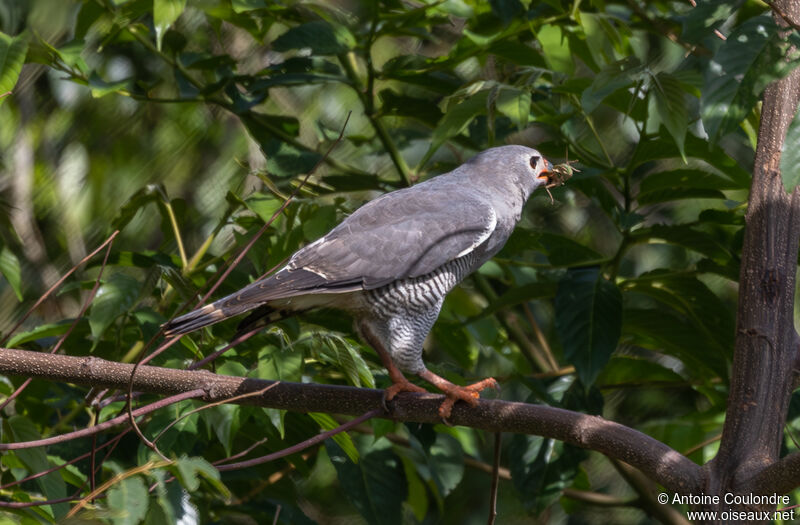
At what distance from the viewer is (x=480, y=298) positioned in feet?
14.7

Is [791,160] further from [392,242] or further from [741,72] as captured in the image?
[392,242]

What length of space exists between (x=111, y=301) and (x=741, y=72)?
190 cm

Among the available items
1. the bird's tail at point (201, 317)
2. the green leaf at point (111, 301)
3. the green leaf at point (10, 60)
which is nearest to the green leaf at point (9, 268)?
the green leaf at point (111, 301)

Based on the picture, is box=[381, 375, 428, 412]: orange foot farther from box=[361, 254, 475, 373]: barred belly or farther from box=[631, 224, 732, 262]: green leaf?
Answer: box=[631, 224, 732, 262]: green leaf

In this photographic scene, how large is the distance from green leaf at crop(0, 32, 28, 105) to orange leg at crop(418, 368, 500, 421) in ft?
5.02

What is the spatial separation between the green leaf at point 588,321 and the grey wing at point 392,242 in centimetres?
36

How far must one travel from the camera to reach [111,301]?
2787 mm

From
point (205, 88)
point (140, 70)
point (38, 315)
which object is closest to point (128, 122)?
point (140, 70)

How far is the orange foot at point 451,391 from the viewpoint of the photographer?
2.53 metres

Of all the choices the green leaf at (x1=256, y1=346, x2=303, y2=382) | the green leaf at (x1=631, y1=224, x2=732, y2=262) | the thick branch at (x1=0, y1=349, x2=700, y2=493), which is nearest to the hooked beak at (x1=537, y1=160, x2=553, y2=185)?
the green leaf at (x1=631, y1=224, x2=732, y2=262)

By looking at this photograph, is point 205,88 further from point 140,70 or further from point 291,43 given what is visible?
point 140,70

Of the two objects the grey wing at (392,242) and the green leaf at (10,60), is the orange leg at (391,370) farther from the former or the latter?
the green leaf at (10,60)

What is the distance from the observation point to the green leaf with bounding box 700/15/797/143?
6.62 feet

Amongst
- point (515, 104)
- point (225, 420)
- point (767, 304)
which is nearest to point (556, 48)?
point (515, 104)
